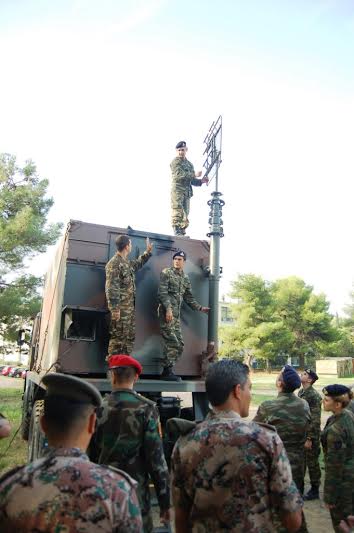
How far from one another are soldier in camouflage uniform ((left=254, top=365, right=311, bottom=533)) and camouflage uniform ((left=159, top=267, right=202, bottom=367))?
1.79 metres

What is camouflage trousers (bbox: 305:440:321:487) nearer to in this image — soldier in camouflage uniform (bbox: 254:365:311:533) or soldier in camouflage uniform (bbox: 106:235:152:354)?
soldier in camouflage uniform (bbox: 254:365:311:533)

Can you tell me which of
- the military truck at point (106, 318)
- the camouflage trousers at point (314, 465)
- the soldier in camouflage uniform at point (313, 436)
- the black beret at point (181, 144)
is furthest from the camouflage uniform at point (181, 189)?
the camouflage trousers at point (314, 465)

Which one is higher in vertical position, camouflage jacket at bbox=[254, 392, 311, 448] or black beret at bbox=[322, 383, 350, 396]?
black beret at bbox=[322, 383, 350, 396]

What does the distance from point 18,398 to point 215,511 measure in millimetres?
16651

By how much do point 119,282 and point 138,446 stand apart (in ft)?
8.47

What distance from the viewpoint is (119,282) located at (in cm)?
510

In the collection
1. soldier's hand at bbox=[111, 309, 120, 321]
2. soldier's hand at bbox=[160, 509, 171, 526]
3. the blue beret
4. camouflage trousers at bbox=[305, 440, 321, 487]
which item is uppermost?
soldier's hand at bbox=[111, 309, 120, 321]

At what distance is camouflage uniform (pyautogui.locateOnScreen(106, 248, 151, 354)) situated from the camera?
5.04 m

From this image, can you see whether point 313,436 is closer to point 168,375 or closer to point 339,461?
point 168,375

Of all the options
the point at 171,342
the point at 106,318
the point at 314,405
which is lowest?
the point at 314,405

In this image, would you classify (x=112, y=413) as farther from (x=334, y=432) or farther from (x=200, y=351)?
(x=200, y=351)

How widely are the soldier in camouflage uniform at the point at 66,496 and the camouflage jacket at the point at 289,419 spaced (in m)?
2.47

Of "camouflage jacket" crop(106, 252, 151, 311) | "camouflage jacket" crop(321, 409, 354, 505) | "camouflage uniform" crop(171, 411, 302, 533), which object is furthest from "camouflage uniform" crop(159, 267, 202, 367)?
"camouflage uniform" crop(171, 411, 302, 533)

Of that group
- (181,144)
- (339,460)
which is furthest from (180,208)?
(339,460)
